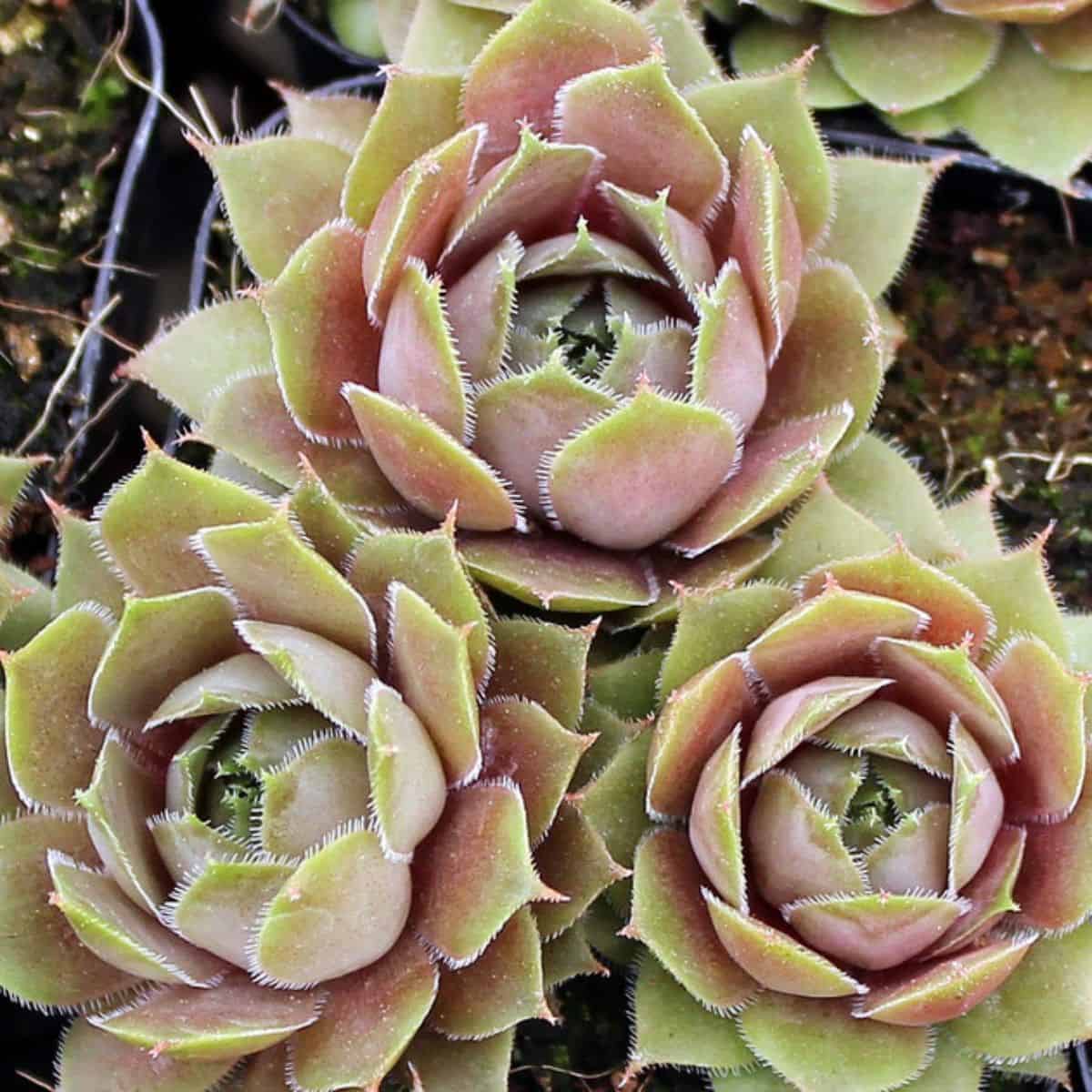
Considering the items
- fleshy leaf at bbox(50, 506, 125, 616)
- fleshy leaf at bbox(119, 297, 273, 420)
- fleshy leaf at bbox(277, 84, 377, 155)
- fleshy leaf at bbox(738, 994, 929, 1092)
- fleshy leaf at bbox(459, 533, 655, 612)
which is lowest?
fleshy leaf at bbox(738, 994, 929, 1092)

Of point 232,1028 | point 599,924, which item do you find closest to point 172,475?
point 232,1028

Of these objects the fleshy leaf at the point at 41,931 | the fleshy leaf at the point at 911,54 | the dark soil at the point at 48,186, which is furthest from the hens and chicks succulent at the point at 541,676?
the dark soil at the point at 48,186

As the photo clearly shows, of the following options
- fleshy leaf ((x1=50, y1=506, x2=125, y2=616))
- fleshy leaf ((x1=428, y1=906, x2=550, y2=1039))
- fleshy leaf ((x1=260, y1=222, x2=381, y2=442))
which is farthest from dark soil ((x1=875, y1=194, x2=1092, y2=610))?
fleshy leaf ((x1=50, y1=506, x2=125, y2=616))

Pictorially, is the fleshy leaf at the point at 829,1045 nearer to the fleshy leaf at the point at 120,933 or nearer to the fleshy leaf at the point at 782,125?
the fleshy leaf at the point at 120,933

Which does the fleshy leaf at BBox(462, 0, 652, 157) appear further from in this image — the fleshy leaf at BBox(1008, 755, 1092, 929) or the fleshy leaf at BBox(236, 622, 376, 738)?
the fleshy leaf at BBox(1008, 755, 1092, 929)

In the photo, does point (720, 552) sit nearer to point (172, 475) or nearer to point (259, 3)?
point (172, 475)
